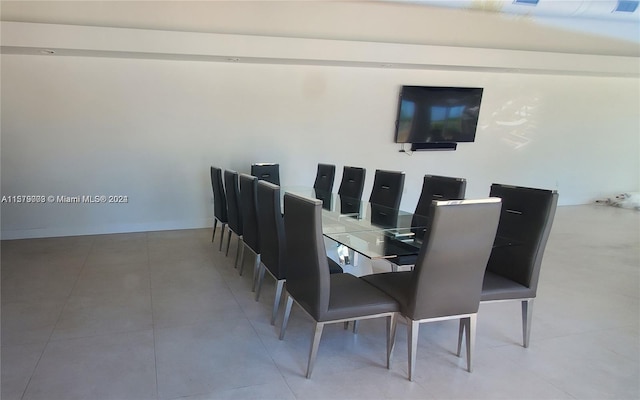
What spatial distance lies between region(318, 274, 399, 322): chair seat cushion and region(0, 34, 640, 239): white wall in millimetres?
3554

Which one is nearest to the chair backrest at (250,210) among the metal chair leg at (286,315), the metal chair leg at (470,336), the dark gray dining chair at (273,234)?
the dark gray dining chair at (273,234)

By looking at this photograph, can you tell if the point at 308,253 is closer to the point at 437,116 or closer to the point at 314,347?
the point at 314,347

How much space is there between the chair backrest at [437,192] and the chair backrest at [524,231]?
464mm

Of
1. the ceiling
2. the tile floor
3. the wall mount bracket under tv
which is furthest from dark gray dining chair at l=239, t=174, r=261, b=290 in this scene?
the wall mount bracket under tv

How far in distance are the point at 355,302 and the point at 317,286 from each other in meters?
0.24

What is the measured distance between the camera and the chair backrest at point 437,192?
2893 mm

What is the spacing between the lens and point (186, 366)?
2039 millimetres

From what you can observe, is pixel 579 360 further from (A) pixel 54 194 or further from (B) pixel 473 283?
(A) pixel 54 194

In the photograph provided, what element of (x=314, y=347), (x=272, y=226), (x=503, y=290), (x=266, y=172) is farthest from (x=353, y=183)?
(x=314, y=347)

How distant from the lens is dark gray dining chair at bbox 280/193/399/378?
1.85 metres

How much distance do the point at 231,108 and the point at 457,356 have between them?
13.6 feet

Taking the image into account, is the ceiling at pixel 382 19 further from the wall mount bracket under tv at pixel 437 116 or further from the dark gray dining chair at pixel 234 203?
the dark gray dining chair at pixel 234 203

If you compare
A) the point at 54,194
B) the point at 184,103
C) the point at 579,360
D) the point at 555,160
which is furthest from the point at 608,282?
the point at 54,194

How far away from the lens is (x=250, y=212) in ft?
9.77
